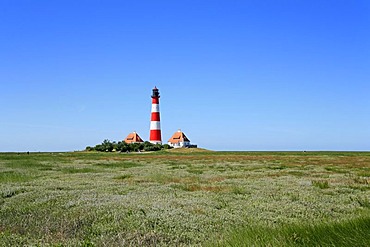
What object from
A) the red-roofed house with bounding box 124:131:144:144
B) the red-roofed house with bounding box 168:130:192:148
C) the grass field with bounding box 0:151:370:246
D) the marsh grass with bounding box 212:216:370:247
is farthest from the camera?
the red-roofed house with bounding box 168:130:192:148

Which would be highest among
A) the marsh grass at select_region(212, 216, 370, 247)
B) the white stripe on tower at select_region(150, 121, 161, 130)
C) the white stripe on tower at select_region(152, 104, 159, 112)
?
the white stripe on tower at select_region(152, 104, 159, 112)

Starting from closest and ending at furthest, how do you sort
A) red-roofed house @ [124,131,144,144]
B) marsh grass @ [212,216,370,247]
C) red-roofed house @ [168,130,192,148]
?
marsh grass @ [212,216,370,247] < red-roofed house @ [124,131,144,144] < red-roofed house @ [168,130,192,148]

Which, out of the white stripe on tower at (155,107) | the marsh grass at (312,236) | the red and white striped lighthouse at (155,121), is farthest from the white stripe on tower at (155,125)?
the marsh grass at (312,236)

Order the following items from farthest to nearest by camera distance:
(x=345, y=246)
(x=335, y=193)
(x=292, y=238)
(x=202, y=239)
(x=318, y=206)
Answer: (x=335, y=193), (x=318, y=206), (x=202, y=239), (x=292, y=238), (x=345, y=246)

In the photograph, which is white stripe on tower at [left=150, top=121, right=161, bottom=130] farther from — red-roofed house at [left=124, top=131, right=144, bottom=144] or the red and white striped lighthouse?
red-roofed house at [left=124, top=131, right=144, bottom=144]

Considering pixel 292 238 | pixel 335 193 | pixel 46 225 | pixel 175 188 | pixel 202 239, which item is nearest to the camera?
pixel 292 238

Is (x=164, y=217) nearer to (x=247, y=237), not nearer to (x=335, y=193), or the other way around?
(x=247, y=237)

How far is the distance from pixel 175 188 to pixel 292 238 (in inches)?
545

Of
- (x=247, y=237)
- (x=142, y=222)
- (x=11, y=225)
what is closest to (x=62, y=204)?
(x=11, y=225)

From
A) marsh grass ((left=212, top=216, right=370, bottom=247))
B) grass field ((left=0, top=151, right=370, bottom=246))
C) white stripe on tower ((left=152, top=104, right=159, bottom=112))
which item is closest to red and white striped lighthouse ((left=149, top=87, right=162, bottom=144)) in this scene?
white stripe on tower ((left=152, top=104, right=159, bottom=112))

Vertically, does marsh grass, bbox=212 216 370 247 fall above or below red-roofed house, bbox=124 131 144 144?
below

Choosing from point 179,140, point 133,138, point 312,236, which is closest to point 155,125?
point 179,140

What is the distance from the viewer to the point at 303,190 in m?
19.5

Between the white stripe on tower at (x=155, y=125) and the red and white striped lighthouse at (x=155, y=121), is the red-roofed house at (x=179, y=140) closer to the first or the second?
the red and white striped lighthouse at (x=155, y=121)
